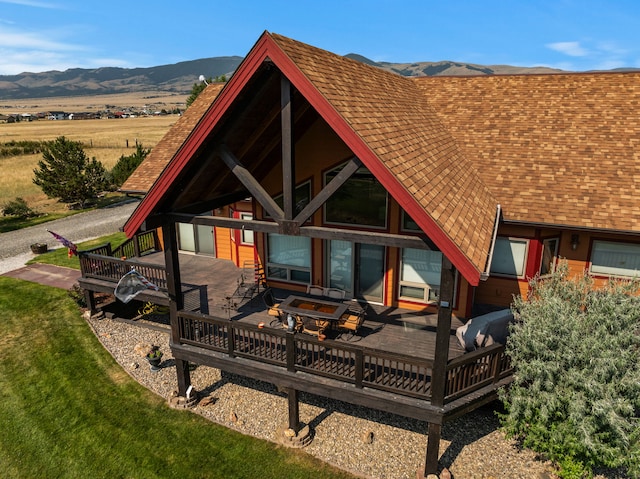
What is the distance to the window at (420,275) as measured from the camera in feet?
37.7

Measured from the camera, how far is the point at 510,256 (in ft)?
38.5

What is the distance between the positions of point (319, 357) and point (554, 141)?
9633 millimetres

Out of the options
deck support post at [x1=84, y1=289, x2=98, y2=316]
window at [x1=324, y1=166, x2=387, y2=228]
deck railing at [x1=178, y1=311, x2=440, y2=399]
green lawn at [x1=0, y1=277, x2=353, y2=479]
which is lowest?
green lawn at [x1=0, y1=277, x2=353, y2=479]

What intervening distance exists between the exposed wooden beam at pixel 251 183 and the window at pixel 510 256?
6965 mm

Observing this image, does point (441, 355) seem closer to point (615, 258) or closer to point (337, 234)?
point (337, 234)

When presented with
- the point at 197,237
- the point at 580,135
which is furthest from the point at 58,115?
the point at 580,135

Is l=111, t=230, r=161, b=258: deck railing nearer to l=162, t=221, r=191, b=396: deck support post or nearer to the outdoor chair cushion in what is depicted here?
l=162, t=221, r=191, b=396: deck support post

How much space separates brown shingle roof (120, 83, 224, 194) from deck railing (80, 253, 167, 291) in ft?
11.2

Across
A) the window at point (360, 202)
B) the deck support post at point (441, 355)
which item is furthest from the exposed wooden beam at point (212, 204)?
the deck support post at point (441, 355)

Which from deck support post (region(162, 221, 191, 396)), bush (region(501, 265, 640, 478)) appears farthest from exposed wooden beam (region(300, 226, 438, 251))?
deck support post (region(162, 221, 191, 396))

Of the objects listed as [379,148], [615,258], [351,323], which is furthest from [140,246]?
[615,258]

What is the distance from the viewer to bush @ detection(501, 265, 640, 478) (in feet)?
24.3

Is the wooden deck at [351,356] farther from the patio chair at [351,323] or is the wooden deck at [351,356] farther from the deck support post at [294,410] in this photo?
the deck support post at [294,410]

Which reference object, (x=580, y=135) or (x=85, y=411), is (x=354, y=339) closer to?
(x=85, y=411)
